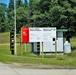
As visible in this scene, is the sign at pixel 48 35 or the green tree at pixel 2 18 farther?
the green tree at pixel 2 18

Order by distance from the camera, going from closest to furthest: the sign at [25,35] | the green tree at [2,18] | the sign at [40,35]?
the sign at [40,35] < the sign at [25,35] < the green tree at [2,18]

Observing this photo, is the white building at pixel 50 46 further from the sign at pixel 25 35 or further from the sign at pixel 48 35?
the sign at pixel 25 35

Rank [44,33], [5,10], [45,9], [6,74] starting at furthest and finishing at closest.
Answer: [5,10]
[45,9]
[44,33]
[6,74]

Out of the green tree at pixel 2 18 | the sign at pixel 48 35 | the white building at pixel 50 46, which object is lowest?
the white building at pixel 50 46

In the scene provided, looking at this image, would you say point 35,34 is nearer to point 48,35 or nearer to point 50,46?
point 48,35

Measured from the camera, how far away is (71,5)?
34844mm

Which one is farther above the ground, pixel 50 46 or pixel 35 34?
pixel 35 34

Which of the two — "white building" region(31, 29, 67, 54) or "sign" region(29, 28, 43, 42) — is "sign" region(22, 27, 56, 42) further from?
"white building" region(31, 29, 67, 54)

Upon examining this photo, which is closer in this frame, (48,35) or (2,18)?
(48,35)

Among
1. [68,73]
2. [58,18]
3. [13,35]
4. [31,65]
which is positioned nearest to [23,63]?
[31,65]

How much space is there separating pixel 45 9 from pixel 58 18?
3.35m

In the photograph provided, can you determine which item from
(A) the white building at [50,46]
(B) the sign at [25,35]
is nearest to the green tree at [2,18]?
(A) the white building at [50,46]

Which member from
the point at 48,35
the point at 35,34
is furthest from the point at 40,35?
the point at 48,35

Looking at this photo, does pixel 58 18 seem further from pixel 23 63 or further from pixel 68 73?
pixel 68 73
